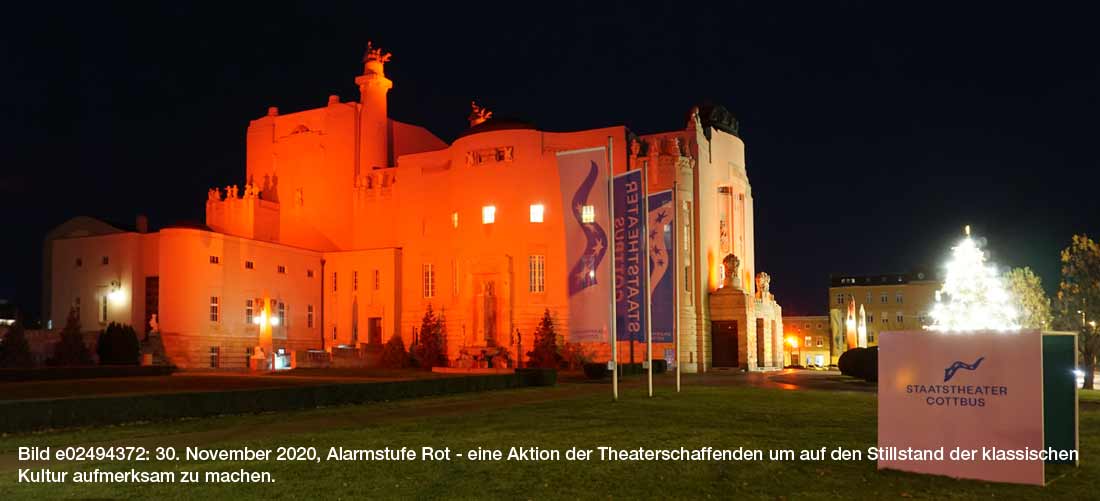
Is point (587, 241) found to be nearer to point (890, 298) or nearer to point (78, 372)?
point (78, 372)

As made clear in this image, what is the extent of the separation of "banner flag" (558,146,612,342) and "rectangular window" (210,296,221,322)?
129 ft

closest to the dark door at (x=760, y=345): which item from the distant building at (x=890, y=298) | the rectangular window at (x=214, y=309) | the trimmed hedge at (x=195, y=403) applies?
the trimmed hedge at (x=195, y=403)

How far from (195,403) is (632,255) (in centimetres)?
1527

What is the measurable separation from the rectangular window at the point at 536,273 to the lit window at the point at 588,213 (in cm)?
3469

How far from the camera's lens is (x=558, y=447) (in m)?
15.6

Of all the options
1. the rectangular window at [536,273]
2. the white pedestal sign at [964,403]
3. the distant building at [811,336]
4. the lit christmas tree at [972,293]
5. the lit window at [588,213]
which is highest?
the lit window at [588,213]

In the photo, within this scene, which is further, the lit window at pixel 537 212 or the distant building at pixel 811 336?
the distant building at pixel 811 336

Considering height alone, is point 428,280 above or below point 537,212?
below

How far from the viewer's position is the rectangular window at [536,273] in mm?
64438

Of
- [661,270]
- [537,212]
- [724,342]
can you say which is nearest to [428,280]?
[537,212]

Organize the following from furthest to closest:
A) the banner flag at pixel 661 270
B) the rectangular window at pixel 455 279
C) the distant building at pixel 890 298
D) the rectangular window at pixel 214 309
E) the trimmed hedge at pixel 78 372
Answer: the distant building at pixel 890 298, the rectangular window at pixel 455 279, the rectangular window at pixel 214 309, the trimmed hedge at pixel 78 372, the banner flag at pixel 661 270

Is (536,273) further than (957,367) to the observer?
Yes

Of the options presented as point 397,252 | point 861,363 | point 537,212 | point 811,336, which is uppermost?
point 537,212

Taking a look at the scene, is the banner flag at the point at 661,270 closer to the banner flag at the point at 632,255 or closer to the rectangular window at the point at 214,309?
the banner flag at the point at 632,255
